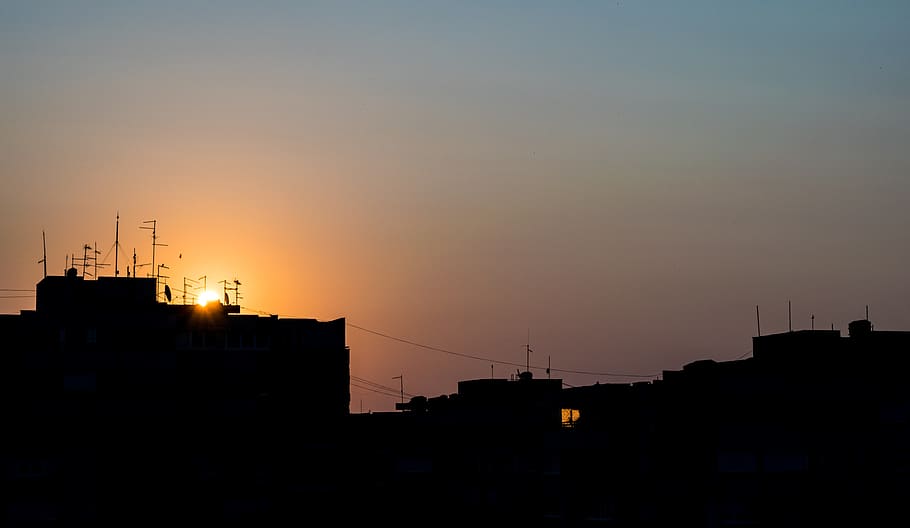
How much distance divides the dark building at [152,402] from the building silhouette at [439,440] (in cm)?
13

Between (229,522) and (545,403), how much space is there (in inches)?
756

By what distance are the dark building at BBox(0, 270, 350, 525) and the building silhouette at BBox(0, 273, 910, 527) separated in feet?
0.42

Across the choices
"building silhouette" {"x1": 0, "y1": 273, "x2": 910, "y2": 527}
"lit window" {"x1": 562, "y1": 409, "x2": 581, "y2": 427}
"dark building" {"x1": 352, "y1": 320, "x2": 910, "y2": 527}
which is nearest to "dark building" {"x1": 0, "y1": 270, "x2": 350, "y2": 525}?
"building silhouette" {"x1": 0, "y1": 273, "x2": 910, "y2": 527}

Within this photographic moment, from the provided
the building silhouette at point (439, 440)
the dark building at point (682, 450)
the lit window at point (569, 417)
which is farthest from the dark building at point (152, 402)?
the lit window at point (569, 417)

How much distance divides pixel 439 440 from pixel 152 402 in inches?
1039

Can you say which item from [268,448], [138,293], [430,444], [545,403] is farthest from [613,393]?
[138,293]

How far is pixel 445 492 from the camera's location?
82438 millimetres

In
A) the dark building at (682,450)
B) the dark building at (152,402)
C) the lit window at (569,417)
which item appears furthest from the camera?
the dark building at (152,402)

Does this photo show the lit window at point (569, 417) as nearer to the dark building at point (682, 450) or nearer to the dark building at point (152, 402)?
the dark building at point (682, 450)

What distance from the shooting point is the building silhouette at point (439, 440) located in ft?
246

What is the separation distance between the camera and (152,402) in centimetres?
10100

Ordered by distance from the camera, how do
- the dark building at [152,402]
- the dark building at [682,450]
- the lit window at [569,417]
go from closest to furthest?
1. the dark building at [682,450]
2. the lit window at [569,417]
3. the dark building at [152,402]

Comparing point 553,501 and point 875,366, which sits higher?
point 875,366

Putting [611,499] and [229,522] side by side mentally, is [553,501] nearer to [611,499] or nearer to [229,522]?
[611,499]
